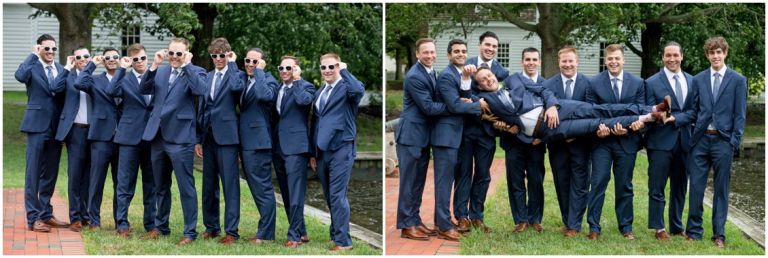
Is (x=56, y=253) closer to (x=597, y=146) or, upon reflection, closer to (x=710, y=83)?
(x=597, y=146)

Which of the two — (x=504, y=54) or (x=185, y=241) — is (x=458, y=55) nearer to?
(x=185, y=241)

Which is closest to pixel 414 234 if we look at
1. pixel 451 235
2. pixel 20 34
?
pixel 451 235

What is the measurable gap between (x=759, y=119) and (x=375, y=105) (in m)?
9.19

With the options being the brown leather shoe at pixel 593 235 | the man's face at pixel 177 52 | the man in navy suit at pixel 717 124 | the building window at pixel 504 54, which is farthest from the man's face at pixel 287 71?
the building window at pixel 504 54

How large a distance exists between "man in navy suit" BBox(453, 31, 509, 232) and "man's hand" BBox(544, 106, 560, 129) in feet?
1.45

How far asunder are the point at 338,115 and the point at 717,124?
8.98ft

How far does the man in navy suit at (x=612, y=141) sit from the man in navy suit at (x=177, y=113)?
2.92 m

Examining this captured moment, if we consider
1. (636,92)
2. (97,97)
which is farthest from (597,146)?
(97,97)

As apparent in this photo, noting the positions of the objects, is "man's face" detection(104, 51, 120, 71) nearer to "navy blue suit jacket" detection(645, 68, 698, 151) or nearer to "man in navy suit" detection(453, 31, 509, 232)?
"man in navy suit" detection(453, 31, 509, 232)

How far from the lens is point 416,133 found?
7.52 m

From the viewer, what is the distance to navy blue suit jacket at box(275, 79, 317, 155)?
7.29 meters

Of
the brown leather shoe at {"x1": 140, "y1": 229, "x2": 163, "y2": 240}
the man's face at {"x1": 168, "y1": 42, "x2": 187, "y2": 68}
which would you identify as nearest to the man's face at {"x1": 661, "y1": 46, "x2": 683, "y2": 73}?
the man's face at {"x1": 168, "y1": 42, "x2": 187, "y2": 68}

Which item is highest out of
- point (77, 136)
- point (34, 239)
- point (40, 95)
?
point (40, 95)

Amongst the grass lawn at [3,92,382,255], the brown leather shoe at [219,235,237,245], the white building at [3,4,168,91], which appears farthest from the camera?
the white building at [3,4,168,91]
